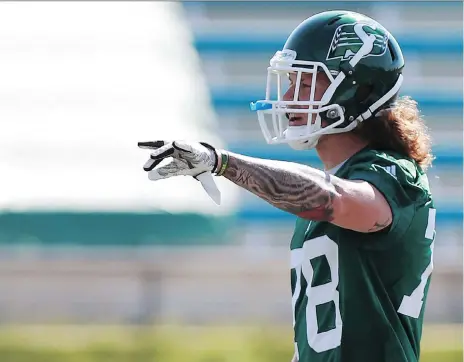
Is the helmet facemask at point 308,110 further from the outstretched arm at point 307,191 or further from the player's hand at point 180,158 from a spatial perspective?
the player's hand at point 180,158

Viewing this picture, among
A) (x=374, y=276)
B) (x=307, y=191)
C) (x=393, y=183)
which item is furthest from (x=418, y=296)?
(x=307, y=191)

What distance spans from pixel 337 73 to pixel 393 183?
0.35m

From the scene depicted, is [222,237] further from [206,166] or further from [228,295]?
[206,166]

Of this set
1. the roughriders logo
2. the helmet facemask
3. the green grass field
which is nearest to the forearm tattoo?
the helmet facemask

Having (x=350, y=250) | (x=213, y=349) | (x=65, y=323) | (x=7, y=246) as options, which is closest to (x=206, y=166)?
(x=350, y=250)

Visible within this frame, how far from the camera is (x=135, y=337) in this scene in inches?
220

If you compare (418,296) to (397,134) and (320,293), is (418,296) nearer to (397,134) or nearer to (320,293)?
(320,293)

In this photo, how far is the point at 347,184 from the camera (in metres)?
2.17

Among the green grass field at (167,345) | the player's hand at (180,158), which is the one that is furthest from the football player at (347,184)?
the green grass field at (167,345)

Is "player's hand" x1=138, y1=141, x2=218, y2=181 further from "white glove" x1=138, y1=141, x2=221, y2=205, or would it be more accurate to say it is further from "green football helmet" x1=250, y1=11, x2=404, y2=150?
"green football helmet" x1=250, y1=11, x2=404, y2=150

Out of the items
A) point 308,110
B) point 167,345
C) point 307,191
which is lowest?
point 167,345

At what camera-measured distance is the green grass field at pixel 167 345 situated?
536cm

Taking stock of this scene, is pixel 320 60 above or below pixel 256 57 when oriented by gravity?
above

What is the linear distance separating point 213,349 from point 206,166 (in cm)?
345
